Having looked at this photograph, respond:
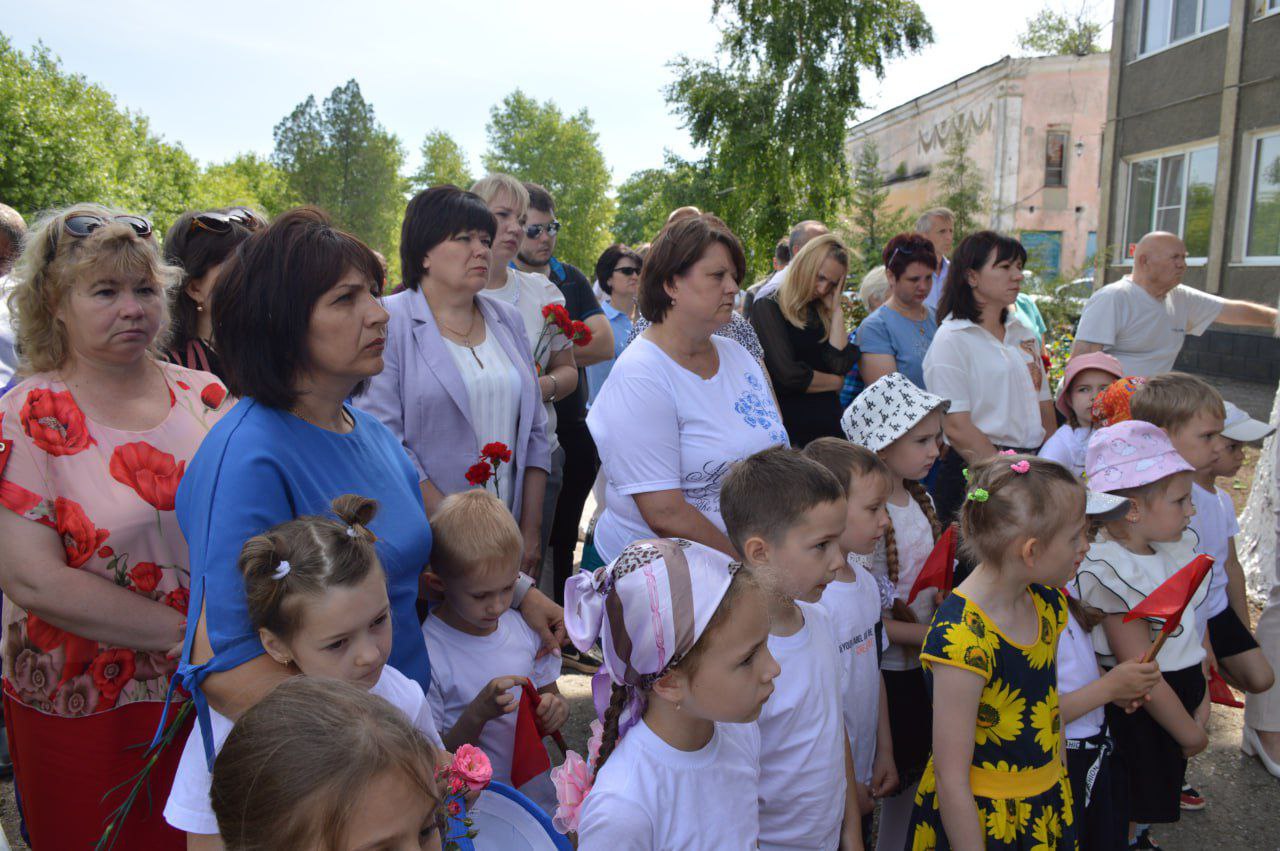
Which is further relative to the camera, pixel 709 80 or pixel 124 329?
pixel 709 80

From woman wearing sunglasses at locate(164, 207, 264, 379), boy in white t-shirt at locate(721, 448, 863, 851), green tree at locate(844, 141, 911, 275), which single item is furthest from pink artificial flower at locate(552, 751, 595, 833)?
green tree at locate(844, 141, 911, 275)

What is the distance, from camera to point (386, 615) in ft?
5.90

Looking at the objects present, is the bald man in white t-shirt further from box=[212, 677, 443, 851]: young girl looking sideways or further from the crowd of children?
box=[212, 677, 443, 851]: young girl looking sideways

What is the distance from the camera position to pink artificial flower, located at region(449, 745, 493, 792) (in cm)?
161

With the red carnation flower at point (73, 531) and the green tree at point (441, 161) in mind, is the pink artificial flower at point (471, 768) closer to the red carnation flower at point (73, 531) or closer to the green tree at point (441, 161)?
the red carnation flower at point (73, 531)

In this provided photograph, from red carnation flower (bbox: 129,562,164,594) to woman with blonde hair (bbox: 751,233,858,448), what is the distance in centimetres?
324

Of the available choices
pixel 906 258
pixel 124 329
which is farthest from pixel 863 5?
pixel 124 329

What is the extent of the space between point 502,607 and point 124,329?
1.27 meters

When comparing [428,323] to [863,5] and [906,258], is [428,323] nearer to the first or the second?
[906,258]

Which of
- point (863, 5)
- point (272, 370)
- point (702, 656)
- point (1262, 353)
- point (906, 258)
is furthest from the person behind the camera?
point (863, 5)

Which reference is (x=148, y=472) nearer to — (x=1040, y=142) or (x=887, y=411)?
(x=887, y=411)

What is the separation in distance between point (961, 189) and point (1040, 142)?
5303 mm

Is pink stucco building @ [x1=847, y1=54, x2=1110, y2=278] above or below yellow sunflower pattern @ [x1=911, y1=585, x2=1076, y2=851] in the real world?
above

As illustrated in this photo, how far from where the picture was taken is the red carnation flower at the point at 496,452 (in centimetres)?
294
